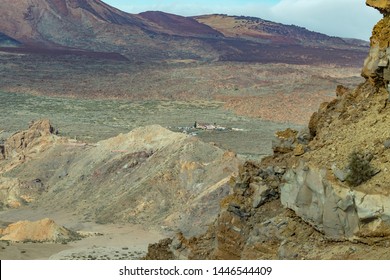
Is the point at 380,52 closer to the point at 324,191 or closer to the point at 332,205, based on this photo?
the point at 324,191

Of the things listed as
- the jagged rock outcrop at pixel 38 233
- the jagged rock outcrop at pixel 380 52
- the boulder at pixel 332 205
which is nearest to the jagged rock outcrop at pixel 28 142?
the jagged rock outcrop at pixel 38 233

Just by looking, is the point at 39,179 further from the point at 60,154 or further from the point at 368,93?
the point at 368,93

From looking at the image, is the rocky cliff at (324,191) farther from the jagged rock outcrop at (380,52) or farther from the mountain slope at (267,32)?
the mountain slope at (267,32)

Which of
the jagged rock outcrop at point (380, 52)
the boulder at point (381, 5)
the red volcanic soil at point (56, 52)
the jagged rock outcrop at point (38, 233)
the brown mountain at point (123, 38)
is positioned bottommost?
the jagged rock outcrop at point (38, 233)
